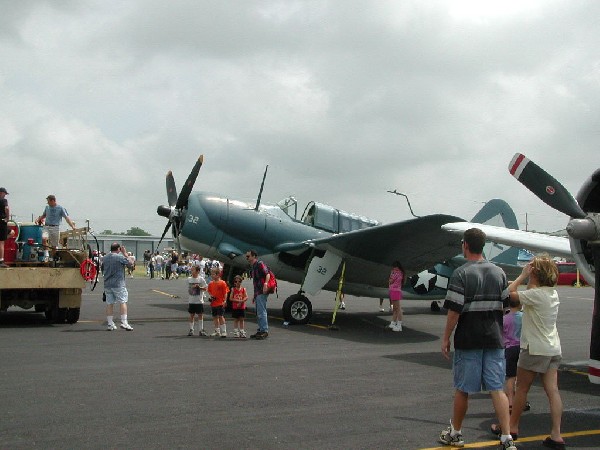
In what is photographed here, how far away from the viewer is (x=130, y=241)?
8819 cm

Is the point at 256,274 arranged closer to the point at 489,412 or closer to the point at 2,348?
the point at 2,348

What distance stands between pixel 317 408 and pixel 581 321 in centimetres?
1221

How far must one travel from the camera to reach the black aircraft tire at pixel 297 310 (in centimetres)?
1381

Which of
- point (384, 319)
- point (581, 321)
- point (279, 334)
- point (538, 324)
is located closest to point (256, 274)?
point (279, 334)

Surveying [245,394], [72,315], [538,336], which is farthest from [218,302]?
[538,336]

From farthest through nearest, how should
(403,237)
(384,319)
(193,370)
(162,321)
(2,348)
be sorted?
(384,319) → (162,321) → (403,237) → (2,348) → (193,370)

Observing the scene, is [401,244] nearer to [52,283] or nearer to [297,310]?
[297,310]

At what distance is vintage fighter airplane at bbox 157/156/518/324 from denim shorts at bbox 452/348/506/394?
7722mm

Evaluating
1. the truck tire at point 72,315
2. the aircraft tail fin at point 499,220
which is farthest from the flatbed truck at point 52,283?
the aircraft tail fin at point 499,220

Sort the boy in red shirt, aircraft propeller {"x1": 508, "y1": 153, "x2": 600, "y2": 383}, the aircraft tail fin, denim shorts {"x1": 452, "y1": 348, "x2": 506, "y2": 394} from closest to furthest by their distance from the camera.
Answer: denim shorts {"x1": 452, "y1": 348, "x2": 506, "y2": 394}, aircraft propeller {"x1": 508, "y1": 153, "x2": 600, "y2": 383}, the boy in red shirt, the aircraft tail fin

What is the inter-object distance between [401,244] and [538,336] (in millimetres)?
8194

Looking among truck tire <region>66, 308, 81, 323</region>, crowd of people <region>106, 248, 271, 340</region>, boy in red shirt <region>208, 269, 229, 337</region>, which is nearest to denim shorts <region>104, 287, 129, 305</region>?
crowd of people <region>106, 248, 271, 340</region>

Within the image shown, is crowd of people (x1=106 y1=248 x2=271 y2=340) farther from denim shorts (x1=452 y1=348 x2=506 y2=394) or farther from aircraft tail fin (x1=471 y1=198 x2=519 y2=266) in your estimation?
aircraft tail fin (x1=471 y1=198 x2=519 y2=266)

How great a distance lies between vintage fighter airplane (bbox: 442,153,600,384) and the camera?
20.8 ft
